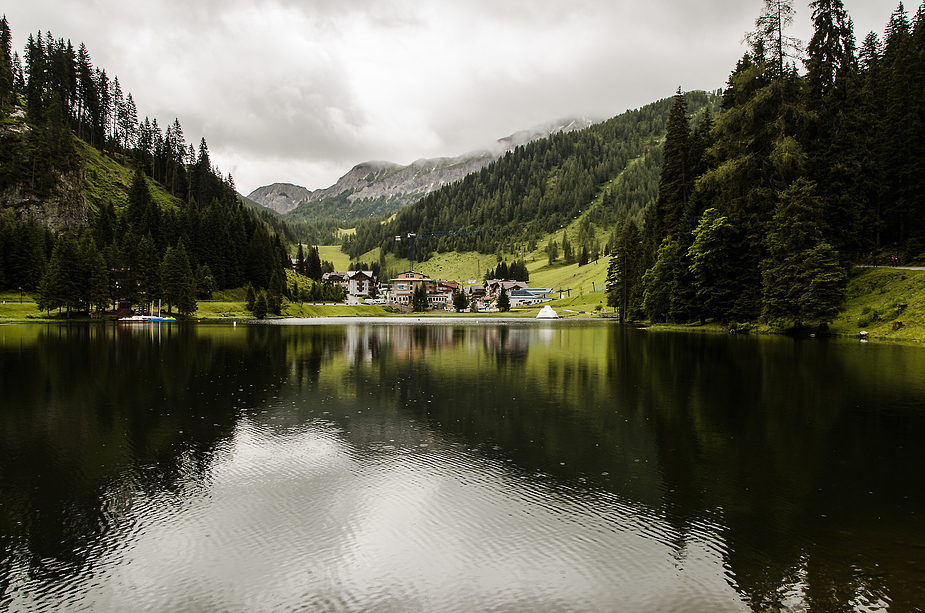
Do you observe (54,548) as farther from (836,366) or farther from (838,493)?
(836,366)

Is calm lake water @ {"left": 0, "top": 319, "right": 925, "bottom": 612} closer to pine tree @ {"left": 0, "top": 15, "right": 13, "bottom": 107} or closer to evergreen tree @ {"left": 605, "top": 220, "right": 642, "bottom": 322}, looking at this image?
evergreen tree @ {"left": 605, "top": 220, "right": 642, "bottom": 322}

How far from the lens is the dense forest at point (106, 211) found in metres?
86.5

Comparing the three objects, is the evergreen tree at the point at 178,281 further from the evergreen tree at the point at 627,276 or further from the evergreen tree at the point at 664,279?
the evergreen tree at the point at 664,279

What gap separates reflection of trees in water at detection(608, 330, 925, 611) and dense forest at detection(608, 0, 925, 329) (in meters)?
24.2

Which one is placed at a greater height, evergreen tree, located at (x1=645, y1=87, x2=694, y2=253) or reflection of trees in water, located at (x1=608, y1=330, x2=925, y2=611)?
evergreen tree, located at (x1=645, y1=87, x2=694, y2=253)

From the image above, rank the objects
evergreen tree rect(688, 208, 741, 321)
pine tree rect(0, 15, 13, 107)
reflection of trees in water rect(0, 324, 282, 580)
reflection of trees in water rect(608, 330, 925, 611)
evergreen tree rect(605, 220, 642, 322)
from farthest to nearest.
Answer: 1. pine tree rect(0, 15, 13, 107)
2. evergreen tree rect(605, 220, 642, 322)
3. evergreen tree rect(688, 208, 741, 321)
4. reflection of trees in water rect(0, 324, 282, 580)
5. reflection of trees in water rect(608, 330, 925, 611)

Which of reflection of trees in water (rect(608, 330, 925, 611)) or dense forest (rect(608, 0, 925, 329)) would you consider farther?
dense forest (rect(608, 0, 925, 329))

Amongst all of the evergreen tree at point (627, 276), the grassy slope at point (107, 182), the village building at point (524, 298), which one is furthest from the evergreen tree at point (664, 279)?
the grassy slope at point (107, 182)

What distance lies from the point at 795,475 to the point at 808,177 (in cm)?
4857

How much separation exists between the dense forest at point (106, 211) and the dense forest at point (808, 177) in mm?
85566

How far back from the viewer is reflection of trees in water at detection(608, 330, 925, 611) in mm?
6441

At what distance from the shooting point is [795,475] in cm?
1006

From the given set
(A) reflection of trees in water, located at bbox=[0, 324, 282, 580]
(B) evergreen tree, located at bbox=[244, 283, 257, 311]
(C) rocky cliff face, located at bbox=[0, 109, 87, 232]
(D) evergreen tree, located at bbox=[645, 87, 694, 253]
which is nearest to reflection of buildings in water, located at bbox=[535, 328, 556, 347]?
(D) evergreen tree, located at bbox=[645, 87, 694, 253]

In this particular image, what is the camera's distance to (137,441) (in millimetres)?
12492
